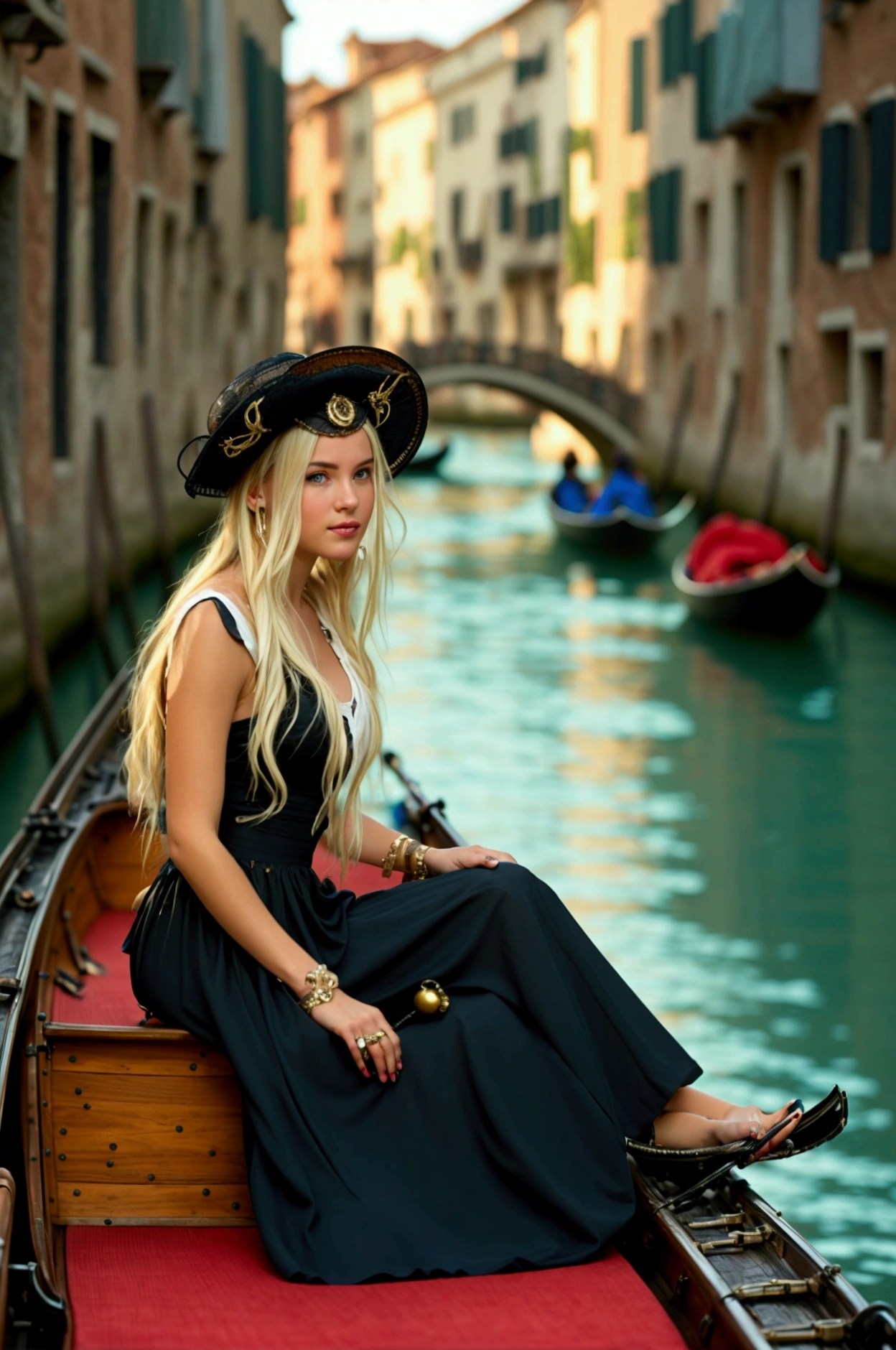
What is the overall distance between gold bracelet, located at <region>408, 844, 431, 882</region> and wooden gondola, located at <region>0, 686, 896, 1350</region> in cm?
44

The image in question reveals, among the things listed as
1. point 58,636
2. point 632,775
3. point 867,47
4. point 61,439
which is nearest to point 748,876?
point 632,775

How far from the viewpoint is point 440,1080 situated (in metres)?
2.22

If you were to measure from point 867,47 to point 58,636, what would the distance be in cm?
691

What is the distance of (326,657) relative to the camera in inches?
97.8

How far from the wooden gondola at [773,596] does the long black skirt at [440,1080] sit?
8.59m

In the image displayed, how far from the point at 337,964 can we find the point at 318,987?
10 centimetres

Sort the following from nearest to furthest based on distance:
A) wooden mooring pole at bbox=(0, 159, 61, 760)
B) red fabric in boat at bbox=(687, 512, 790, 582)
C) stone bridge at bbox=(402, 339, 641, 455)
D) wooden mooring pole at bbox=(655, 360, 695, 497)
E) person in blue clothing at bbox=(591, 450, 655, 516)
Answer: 1. wooden mooring pole at bbox=(0, 159, 61, 760)
2. red fabric in boat at bbox=(687, 512, 790, 582)
3. person in blue clothing at bbox=(591, 450, 655, 516)
4. wooden mooring pole at bbox=(655, 360, 695, 497)
5. stone bridge at bbox=(402, 339, 641, 455)

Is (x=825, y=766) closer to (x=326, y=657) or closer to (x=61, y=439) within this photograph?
(x=61, y=439)

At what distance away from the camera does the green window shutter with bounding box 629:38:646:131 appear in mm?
23188

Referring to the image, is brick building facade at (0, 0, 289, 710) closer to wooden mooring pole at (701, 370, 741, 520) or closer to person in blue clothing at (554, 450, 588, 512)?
person in blue clothing at (554, 450, 588, 512)

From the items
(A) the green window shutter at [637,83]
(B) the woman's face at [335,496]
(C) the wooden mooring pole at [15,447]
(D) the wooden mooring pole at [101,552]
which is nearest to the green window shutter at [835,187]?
(D) the wooden mooring pole at [101,552]

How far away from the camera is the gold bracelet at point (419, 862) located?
264 cm

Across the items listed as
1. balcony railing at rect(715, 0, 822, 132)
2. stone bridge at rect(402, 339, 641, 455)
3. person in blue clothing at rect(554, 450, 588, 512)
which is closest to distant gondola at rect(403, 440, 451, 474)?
stone bridge at rect(402, 339, 641, 455)

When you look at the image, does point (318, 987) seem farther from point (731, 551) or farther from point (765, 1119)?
point (731, 551)
